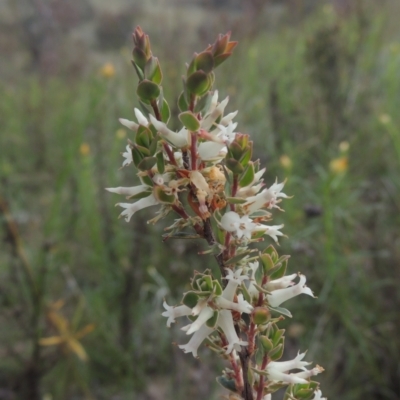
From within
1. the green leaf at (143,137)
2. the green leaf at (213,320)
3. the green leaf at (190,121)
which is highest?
the green leaf at (190,121)

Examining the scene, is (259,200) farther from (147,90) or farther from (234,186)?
(147,90)

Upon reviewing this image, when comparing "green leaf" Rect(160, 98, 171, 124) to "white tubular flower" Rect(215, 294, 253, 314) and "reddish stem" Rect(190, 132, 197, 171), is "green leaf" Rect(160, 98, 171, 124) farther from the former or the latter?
"white tubular flower" Rect(215, 294, 253, 314)

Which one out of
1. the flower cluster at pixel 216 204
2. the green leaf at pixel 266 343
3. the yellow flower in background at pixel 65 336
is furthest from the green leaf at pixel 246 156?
the yellow flower in background at pixel 65 336

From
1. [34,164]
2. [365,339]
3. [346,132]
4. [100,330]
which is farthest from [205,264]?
[34,164]

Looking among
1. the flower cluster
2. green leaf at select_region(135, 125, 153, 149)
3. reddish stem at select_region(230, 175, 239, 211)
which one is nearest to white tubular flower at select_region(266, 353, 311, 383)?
the flower cluster

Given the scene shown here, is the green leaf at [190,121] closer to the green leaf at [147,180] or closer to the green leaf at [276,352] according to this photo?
the green leaf at [147,180]

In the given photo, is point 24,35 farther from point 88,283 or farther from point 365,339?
point 365,339

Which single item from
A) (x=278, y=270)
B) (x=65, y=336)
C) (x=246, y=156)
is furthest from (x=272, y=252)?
(x=65, y=336)
